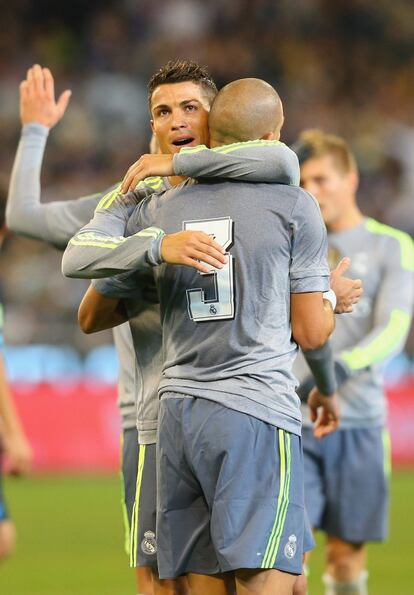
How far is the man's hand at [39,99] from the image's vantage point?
5137mm

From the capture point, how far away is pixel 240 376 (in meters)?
3.66

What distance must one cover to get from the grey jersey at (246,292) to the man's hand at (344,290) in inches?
15.8

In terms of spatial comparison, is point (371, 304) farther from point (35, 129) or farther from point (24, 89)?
point (24, 89)

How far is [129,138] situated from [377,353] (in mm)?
12425

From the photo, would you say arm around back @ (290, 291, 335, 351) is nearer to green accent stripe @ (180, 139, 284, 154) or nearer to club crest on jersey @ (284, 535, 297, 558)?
green accent stripe @ (180, 139, 284, 154)

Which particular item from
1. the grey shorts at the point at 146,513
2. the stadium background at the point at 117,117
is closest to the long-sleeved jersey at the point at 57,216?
the grey shorts at the point at 146,513

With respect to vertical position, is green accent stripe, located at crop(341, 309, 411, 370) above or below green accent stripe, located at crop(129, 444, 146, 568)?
above

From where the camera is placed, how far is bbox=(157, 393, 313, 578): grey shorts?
3596 millimetres

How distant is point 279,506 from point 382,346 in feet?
7.18

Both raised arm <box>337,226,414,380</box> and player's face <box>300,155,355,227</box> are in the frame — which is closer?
raised arm <box>337,226,414,380</box>

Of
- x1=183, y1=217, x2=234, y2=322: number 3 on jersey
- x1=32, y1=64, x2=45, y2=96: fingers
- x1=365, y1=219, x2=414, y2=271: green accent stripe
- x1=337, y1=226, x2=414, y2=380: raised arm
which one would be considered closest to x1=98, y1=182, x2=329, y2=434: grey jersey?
x1=183, y1=217, x2=234, y2=322: number 3 on jersey

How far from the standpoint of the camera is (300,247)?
12.1 ft

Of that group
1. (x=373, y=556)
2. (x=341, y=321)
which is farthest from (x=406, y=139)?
(x=341, y=321)

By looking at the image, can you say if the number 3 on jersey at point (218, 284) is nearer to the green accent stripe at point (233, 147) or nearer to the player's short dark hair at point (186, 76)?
the green accent stripe at point (233, 147)
